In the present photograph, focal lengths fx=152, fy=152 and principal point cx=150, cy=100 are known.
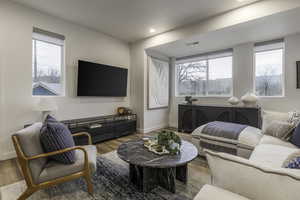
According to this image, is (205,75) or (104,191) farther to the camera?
(205,75)

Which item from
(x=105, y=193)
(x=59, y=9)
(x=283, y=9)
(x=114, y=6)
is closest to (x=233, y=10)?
(x=283, y=9)

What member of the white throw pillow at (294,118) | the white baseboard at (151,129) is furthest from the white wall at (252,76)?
the white baseboard at (151,129)

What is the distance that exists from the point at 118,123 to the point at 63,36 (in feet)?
7.76

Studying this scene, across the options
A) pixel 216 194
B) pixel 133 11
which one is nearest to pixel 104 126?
pixel 133 11

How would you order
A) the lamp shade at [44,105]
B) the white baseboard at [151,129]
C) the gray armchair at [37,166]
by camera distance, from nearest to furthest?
the gray armchair at [37,166]
the lamp shade at [44,105]
the white baseboard at [151,129]

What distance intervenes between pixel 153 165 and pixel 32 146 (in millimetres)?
1233

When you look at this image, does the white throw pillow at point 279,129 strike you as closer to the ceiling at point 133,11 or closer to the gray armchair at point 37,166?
the ceiling at point 133,11

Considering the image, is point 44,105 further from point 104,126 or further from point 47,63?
point 104,126

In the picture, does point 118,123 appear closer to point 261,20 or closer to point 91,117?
point 91,117

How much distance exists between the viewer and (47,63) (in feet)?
10.5

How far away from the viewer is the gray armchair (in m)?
1.46

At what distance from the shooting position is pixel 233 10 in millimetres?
2879

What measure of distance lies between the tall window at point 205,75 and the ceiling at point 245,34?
0.32 meters

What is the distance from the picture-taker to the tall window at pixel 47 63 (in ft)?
9.93
